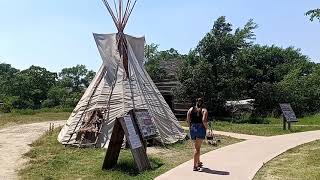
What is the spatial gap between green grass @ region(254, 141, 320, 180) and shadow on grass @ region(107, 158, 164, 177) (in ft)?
8.24

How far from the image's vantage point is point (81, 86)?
220 ft

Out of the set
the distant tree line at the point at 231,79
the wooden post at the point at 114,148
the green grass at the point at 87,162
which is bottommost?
the green grass at the point at 87,162

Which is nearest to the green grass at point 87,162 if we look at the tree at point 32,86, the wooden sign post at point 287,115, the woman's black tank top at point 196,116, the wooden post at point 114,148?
the wooden post at point 114,148

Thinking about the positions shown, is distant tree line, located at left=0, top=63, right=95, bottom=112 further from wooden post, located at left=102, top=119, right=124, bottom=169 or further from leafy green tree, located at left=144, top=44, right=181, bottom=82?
wooden post, located at left=102, top=119, right=124, bottom=169

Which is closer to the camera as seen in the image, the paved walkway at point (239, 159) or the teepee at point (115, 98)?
the paved walkway at point (239, 159)

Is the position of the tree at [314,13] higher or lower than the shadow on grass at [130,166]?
higher

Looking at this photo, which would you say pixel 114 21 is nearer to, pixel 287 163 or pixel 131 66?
pixel 131 66

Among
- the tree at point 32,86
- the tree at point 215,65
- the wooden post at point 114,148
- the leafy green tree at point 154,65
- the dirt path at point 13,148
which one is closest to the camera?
the wooden post at point 114,148

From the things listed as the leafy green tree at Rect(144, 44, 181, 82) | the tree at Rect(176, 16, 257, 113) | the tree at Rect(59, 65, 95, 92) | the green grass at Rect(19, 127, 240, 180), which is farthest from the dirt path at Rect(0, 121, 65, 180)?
the tree at Rect(59, 65, 95, 92)

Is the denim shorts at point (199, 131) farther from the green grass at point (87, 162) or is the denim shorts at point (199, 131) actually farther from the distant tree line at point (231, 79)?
the distant tree line at point (231, 79)

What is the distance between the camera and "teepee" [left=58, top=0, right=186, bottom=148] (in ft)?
47.9

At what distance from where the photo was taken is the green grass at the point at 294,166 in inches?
371

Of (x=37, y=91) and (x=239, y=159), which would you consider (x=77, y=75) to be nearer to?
(x=37, y=91)

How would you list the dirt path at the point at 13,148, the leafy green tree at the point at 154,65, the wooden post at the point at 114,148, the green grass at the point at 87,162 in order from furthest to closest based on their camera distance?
1. the leafy green tree at the point at 154,65
2. the dirt path at the point at 13,148
3. the wooden post at the point at 114,148
4. the green grass at the point at 87,162
